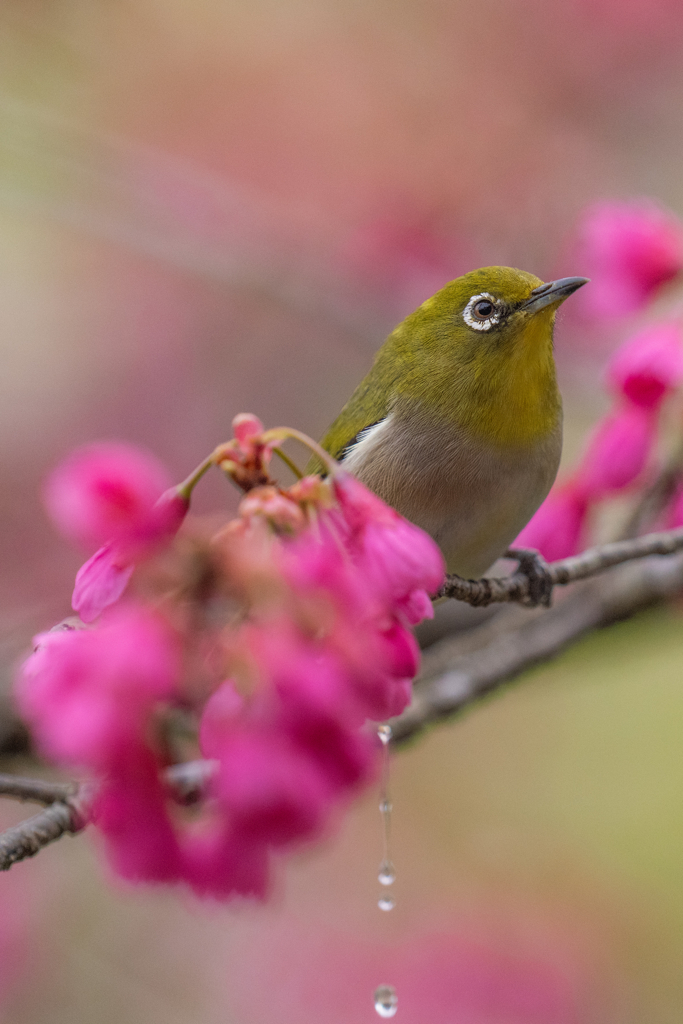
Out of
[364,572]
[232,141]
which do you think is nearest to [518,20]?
[232,141]

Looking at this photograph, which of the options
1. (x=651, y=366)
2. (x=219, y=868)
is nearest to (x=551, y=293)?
(x=651, y=366)

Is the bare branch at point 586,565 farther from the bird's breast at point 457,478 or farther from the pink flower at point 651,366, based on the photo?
the pink flower at point 651,366

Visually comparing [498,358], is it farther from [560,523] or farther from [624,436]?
[560,523]

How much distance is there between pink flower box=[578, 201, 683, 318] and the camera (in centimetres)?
271

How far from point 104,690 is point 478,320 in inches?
57.2

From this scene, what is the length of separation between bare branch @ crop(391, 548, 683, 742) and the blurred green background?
194mm

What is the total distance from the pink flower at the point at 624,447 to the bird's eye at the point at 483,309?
38cm

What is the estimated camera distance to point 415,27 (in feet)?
18.5

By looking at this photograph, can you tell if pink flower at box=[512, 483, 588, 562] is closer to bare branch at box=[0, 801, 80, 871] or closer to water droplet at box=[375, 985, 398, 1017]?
water droplet at box=[375, 985, 398, 1017]

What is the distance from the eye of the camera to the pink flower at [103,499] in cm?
139

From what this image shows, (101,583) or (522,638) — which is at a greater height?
(101,583)

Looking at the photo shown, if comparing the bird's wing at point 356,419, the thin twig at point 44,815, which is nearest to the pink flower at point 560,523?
the bird's wing at point 356,419

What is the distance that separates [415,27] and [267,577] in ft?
17.0

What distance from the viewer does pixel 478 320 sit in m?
2.34
